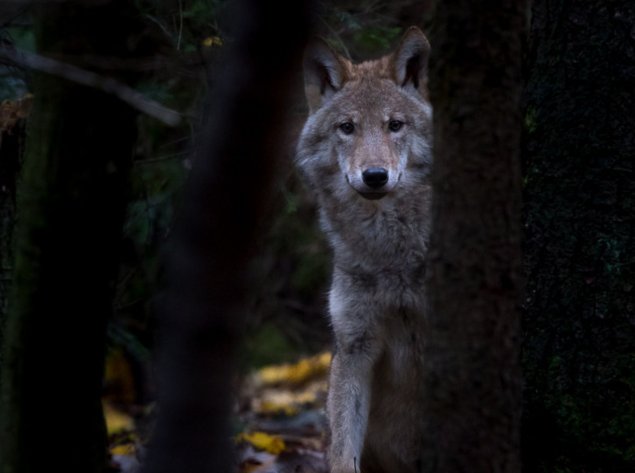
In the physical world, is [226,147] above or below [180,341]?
above

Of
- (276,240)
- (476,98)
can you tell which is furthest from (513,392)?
(276,240)

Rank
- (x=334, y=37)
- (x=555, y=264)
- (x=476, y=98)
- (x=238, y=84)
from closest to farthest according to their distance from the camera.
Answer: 1. (x=238, y=84)
2. (x=476, y=98)
3. (x=555, y=264)
4. (x=334, y=37)

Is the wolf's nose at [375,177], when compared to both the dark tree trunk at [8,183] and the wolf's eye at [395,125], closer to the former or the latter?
the wolf's eye at [395,125]

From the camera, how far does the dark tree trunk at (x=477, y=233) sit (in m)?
3.34

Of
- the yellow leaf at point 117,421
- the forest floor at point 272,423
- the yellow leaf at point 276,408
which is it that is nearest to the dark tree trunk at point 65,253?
the forest floor at point 272,423

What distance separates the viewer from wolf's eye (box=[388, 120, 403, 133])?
5.93 meters

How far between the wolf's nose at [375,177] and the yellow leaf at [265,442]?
1.96 metres

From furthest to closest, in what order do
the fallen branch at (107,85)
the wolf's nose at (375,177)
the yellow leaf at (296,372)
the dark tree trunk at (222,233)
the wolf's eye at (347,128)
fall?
the yellow leaf at (296,372) → the wolf's eye at (347,128) → the wolf's nose at (375,177) → the fallen branch at (107,85) → the dark tree trunk at (222,233)

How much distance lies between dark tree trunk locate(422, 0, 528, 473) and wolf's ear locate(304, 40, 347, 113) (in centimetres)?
268

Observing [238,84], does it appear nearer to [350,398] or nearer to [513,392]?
[513,392]

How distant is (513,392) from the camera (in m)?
3.44

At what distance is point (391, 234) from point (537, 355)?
1.28 meters

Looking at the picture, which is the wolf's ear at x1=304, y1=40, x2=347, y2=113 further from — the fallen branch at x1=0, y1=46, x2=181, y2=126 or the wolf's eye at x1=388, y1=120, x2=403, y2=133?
the fallen branch at x1=0, y1=46, x2=181, y2=126

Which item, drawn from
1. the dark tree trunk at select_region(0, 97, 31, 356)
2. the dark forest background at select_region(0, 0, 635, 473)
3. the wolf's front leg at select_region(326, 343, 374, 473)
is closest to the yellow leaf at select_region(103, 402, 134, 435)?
the dark tree trunk at select_region(0, 97, 31, 356)
